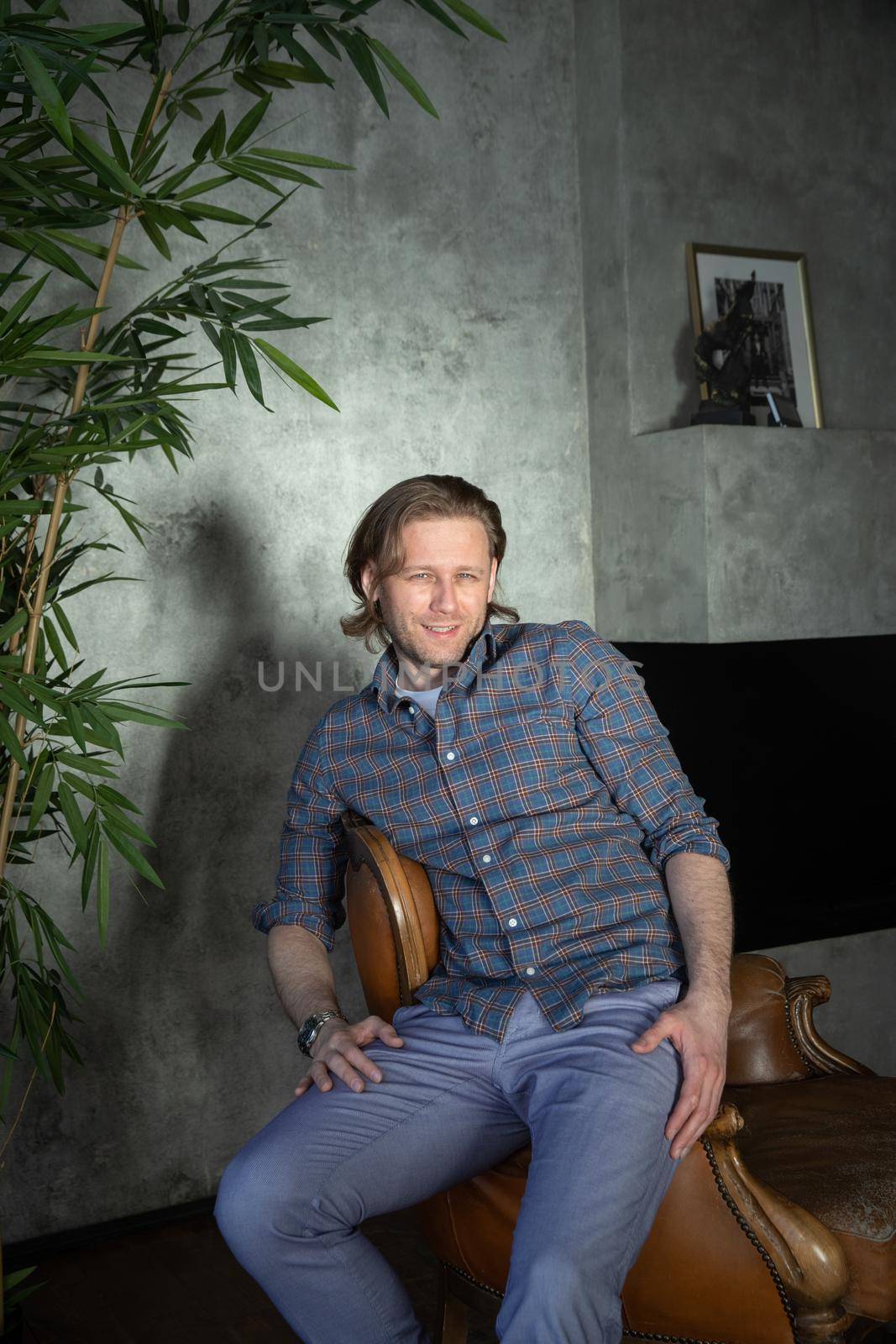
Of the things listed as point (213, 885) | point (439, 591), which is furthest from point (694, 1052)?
point (213, 885)

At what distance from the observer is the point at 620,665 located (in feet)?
7.16

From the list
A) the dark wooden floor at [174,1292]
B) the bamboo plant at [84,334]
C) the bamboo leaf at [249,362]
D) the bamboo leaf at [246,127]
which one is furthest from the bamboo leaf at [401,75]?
the dark wooden floor at [174,1292]

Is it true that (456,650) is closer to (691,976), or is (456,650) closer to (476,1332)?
(691,976)

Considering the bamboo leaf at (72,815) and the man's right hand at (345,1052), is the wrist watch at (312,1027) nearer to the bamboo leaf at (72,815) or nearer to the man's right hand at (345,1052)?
the man's right hand at (345,1052)

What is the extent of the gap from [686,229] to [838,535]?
3.06 feet

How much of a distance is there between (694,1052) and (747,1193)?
0.20m

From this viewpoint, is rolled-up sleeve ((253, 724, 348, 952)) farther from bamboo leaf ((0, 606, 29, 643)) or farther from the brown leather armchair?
bamboo leaf ((0, 606, 29, 643))

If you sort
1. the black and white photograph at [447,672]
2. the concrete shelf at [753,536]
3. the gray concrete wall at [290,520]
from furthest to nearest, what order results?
1. the concrete shelf at [753,536]
2. the gray concrete wall at [290,520]
3. the black and white photograph at [447,672]

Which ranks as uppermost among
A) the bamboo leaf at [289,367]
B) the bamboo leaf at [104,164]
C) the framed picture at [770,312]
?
the framed picture at [770,312]

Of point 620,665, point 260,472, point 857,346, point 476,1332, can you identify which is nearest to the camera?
point 620,665

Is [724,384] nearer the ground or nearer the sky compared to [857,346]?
nearer the ground

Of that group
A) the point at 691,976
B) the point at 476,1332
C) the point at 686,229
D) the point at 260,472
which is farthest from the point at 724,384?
the point at 476,1332

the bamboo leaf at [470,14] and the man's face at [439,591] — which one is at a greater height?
the bamboo leaf at [470,14]

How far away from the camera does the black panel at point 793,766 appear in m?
3.56
